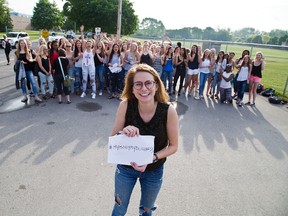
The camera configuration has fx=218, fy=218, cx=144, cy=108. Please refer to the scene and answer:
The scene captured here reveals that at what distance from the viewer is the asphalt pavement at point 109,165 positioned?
3.11 meters

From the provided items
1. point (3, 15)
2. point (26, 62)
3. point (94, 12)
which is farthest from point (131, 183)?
point (3, 15)

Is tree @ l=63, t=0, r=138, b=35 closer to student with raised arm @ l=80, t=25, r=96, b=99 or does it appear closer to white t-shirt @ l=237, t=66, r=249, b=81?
student with raised arm @ l=80, t=25, r=96, b=99

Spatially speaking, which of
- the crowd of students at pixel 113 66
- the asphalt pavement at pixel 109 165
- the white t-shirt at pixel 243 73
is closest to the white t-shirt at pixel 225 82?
the crowd of students at pixel 113 66

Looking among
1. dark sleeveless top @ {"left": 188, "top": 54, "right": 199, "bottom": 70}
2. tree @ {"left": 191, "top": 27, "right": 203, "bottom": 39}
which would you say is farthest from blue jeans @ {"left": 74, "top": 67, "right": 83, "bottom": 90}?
tree @ {"left": 191, "top": 27, "right": 203, "bottom": 39}

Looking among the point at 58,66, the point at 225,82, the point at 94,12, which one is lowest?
the point at 225,82

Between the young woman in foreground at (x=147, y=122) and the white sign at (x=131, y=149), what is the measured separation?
7 cm

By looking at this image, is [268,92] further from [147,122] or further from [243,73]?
[147,122]

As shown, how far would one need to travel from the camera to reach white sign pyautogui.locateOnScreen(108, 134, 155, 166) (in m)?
1.86

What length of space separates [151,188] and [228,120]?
17.5 feet

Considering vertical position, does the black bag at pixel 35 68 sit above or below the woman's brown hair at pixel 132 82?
below

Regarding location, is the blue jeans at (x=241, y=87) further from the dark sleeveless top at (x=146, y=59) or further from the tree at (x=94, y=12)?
the tree at (x=94, y=12)

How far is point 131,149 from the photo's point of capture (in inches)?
74.2

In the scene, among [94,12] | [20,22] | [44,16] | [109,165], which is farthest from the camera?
[20,22]

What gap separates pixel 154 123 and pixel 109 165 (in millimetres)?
2329
